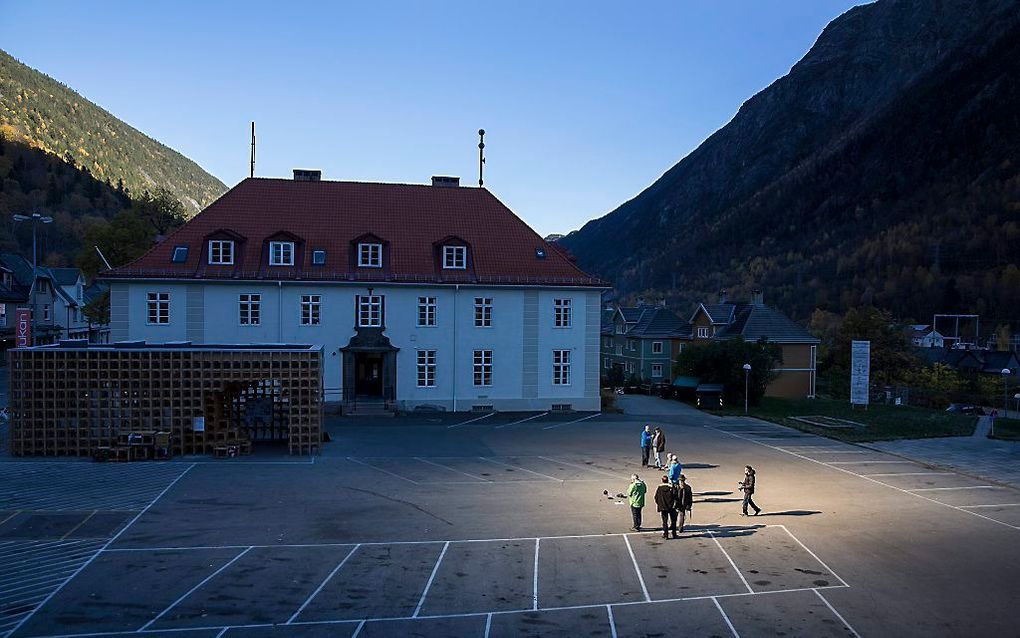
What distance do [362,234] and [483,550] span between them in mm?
27176

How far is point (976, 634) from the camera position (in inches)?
480

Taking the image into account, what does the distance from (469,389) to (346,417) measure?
21.7 feet

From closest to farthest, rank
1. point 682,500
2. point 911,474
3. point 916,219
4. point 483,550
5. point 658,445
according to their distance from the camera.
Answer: point 483,550, point 682,500, point 911,474, point 658,445, point 916,219

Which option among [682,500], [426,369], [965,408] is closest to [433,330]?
[426,369]

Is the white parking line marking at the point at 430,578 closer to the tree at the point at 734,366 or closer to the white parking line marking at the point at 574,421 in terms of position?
the white parking line marking at the point at 574,421

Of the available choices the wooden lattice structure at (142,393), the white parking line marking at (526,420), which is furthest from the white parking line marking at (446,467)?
the white parking line marking at (526,420)

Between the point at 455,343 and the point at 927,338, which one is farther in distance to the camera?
the point at 927,338

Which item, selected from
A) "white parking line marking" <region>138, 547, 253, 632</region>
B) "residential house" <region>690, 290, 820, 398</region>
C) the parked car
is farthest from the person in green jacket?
the parked car

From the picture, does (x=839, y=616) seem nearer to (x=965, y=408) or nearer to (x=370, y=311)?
(x=370, y=311)

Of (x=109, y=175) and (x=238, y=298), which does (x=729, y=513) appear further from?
(x=109, y=175)

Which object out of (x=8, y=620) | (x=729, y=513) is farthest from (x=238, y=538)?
(x=729, y=513)

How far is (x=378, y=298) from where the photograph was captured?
39.3 metres

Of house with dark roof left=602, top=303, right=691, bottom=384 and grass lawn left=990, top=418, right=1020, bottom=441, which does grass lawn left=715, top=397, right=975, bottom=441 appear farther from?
house with dark roof left=602, top=303, right=691, bottom=384

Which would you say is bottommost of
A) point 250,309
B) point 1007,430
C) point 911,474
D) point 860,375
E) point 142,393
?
point 1007,430
